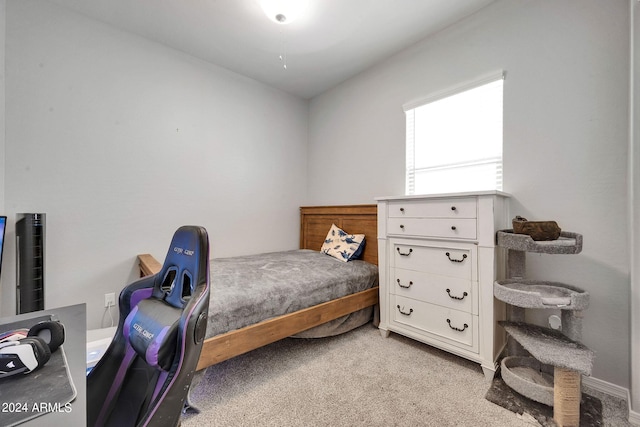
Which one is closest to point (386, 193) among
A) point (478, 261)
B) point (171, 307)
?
point (478, 261)

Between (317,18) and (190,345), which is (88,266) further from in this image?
(317,18)

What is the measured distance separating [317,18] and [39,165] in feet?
7.90

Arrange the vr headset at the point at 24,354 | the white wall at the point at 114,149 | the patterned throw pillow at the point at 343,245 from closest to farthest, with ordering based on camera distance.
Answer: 1. the vr headset at the point at 24,354
2. the white wall at the point at 114,149
3. the patterned throw pillow at the point at 343,245

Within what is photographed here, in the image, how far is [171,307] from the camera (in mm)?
801

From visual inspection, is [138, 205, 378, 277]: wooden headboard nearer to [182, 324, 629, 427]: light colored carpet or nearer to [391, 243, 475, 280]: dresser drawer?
[391, 243, 475, 280]: dresser drawer

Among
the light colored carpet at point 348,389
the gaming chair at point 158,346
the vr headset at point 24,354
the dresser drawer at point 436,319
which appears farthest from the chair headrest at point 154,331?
the dresser drawer at point 436,319

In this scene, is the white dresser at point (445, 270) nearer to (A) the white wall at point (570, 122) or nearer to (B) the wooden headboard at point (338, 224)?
(A) the white wall at point (570, 122)

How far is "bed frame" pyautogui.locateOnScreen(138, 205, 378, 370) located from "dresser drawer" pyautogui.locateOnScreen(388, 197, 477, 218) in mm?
649

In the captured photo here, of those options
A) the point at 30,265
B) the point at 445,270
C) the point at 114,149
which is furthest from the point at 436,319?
the point at 114,149

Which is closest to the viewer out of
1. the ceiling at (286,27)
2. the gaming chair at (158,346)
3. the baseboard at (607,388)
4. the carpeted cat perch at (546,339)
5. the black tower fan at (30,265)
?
the gaming chair at (158,346)

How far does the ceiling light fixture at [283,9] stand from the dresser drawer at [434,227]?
1.81m

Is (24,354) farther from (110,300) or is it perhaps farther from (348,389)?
(110,300)

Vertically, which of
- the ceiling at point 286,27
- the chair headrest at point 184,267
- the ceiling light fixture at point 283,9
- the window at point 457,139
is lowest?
the chair headrest at point 184,267

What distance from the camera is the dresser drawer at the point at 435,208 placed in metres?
1.72
